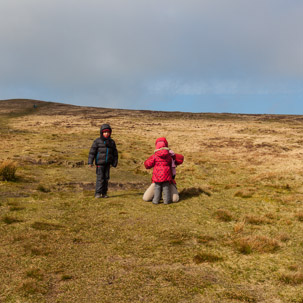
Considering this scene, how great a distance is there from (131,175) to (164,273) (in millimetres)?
11794

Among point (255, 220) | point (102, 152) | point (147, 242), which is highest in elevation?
point (102, 152)

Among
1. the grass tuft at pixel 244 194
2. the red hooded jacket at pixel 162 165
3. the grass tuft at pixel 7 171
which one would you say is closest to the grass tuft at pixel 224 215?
the red hooded jacket at pixel 162 165

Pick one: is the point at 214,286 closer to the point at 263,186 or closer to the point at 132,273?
the point at 132,273

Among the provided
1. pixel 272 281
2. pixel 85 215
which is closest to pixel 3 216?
pixel 85 215

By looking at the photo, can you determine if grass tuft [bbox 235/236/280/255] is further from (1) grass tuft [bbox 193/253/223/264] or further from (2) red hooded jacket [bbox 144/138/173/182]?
(2) red hooded jacket [bbox 144/138/173/182]

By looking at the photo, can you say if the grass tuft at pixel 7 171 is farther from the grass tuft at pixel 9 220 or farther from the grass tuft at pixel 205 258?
the grass tuft at pixel 205 258

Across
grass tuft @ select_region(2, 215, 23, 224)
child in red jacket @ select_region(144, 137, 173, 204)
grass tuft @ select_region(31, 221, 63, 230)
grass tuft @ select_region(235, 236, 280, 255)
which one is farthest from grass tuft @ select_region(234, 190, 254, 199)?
grass tuft @ select_region(2, 215, 23, 224)

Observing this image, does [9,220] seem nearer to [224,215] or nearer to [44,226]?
[44,226]

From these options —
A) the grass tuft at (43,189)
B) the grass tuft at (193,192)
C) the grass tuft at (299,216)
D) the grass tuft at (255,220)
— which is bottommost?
the grass tuft at (43,189)

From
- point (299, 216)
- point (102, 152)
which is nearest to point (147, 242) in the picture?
point (299, 216)

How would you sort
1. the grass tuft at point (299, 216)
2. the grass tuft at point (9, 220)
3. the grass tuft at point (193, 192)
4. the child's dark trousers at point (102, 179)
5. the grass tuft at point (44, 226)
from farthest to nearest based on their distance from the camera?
the grass tuft at point (193, 192) < the child's dark trousers at point (102, 179) < the grass tuft at point (299, 216) < the grass tuft at point (9, 220) < the grass tuft at point (44, 226)

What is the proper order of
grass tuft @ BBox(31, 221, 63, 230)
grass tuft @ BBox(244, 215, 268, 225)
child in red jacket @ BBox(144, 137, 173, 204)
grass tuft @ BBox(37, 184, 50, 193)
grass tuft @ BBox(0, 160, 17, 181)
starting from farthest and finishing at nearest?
grass tuft @ BBox(0, 160, 17, 181), grass tuft @ BBox(37, 184, 50, 193), child in red jacket @ BBox(144, 137, 173, 204), grass tuft @ BBox(244, 215, 268, 225), grass tuft @ BBox(31, 221, 63, 230)

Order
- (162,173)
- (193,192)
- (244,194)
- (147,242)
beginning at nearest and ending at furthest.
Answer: (147,242), (162,173), (244,194), (193,192)

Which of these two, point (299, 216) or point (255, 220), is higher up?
point (299, 216)
